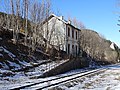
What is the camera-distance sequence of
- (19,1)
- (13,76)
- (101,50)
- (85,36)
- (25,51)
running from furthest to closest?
(101,50), (85,36), (19,1), (25,51), (13,76)

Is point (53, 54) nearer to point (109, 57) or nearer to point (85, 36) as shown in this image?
point (85, 36)

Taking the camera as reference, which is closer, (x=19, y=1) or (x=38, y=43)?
(x=19, y=1)

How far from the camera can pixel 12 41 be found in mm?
30266

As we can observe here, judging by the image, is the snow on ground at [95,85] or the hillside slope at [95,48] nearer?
the snow on ground at [95,85]

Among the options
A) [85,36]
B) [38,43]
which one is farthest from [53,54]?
[85,36]

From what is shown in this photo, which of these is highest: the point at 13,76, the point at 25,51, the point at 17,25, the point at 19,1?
the point at 19,1

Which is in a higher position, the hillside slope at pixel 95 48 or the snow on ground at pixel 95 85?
the hillside slope at pixel 95 48

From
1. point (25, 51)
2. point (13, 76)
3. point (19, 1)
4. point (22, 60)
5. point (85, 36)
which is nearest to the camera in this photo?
point (13, 76)

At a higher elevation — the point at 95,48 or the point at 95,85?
the point at 95,48

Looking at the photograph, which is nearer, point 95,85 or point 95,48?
point 95,85

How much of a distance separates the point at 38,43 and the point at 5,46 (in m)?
9.15

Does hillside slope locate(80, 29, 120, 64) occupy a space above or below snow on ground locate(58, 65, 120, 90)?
above

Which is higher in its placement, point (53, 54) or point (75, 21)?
point (75, 21)

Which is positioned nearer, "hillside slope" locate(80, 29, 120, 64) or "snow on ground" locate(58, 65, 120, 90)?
"snow on ground" locate(58, 65, 120, 90)
